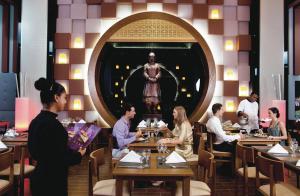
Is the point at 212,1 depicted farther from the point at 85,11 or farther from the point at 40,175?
the point at 40,175

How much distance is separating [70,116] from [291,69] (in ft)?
17.8

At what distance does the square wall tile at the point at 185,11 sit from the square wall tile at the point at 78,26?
7.48 ft

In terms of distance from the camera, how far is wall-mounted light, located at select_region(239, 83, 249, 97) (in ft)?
27.1

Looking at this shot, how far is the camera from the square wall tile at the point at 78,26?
27.0 ft

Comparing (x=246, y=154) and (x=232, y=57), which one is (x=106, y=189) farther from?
(x=232, y=57)

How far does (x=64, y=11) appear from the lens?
27.0 feet

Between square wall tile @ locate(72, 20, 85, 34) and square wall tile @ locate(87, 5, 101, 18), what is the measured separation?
0.25 metres

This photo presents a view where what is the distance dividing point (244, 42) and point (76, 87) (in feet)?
13.4

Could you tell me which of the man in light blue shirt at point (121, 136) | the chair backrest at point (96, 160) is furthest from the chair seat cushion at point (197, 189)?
the man in light blue shirt at point (121, 136)

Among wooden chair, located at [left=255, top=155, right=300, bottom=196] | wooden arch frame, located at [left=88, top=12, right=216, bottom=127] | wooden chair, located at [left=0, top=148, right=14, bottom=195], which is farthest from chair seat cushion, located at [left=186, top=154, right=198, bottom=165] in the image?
wooden arch frame, located at [left=88, top=12, right=216, bottom=127]

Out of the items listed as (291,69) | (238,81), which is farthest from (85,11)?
(291,69)

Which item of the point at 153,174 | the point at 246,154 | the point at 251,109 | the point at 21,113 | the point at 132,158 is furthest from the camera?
the point at 21,113

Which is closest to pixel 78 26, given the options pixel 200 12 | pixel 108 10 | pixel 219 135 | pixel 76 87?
pixel 108 10

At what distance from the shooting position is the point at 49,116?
2318 millimetres
